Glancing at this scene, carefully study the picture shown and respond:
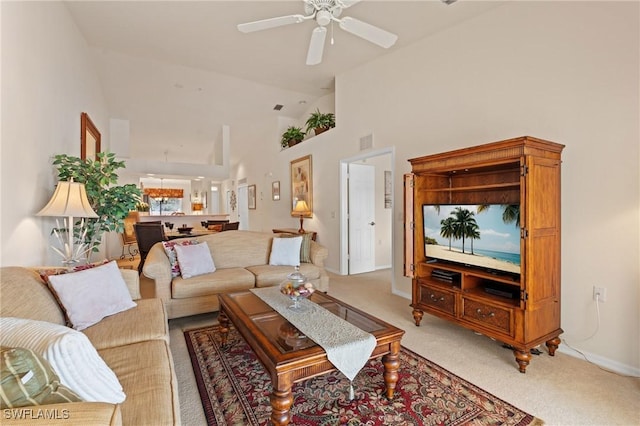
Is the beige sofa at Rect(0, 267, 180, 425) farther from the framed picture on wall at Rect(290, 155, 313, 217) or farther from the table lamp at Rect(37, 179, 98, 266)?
the framed picture on wall at Rect(290, 155, 313, 217)

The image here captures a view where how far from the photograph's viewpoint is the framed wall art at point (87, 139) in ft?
13.4

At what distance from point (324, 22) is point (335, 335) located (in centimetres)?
225

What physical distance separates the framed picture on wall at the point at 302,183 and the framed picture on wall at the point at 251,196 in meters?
2.64

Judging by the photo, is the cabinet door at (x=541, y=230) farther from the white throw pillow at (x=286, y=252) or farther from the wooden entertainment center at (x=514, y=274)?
the white throw pillow at (x=286, y=252)

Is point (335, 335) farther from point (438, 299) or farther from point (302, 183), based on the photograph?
point (302, 183)

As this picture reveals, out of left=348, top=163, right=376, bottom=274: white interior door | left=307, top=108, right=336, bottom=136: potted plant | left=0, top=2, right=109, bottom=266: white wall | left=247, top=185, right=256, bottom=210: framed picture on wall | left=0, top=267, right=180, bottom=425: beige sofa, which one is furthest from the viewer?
left=247, top=185, right=256, bottom=210: framed picture on wall

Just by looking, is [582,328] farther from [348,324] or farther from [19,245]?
[19,245]

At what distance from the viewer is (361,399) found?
75.8 inches

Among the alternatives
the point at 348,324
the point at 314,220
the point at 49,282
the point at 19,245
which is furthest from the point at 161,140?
the point at 348,324

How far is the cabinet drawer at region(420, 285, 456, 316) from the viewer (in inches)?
112

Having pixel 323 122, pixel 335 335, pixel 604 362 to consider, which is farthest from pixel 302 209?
pixel 604 362

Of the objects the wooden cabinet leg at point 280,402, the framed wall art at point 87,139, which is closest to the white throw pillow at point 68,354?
the wooden cabinet leg at point 280,402

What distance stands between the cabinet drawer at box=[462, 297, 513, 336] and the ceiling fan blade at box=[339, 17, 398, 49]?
7.64ft

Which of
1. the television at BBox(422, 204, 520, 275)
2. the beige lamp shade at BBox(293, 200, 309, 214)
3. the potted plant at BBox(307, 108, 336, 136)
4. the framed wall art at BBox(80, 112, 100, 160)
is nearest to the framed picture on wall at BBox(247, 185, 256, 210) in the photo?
the beige lamp shade at BBox(293, 200, 309, 214)
